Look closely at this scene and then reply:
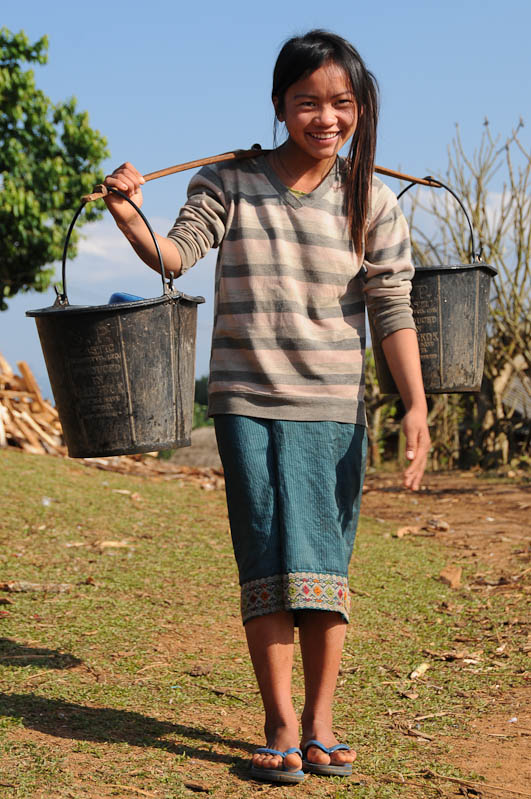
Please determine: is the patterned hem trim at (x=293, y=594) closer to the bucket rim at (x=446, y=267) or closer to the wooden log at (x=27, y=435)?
the bucket rim at (x=446, y=267)

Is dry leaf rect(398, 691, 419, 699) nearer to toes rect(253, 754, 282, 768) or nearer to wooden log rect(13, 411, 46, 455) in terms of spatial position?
toes rect(253, 754, 282, 768)

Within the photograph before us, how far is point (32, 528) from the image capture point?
6.02m

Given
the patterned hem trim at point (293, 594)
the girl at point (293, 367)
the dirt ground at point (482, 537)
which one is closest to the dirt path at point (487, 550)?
the dirt ground at point (482, 537)

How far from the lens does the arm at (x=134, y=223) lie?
241cm

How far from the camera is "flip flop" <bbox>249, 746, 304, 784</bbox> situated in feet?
7.75

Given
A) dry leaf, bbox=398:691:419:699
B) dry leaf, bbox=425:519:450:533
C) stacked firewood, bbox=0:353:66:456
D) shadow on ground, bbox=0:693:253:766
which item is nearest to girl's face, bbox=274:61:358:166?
shadow on ground, bbox=0:693:253:766

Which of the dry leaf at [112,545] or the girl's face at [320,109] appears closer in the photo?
the girl's face at [320,109]

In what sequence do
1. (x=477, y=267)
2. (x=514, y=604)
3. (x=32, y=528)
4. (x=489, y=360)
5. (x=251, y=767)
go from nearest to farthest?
1. (x=251, y=767)
2. (x=477, y=267)
3. (x=514, y=604)
4. (x=32, y=528)
5. (x=489, y=360)

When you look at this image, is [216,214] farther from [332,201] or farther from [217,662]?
[217,662]

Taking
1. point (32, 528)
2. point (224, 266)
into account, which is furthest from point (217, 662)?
point (32, 528)

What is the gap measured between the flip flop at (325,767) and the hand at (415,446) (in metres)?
0.78

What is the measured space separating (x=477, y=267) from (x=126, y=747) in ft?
7.09

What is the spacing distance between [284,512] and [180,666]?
4.25ft

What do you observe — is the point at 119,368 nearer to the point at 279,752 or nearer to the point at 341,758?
the point at 279,752
